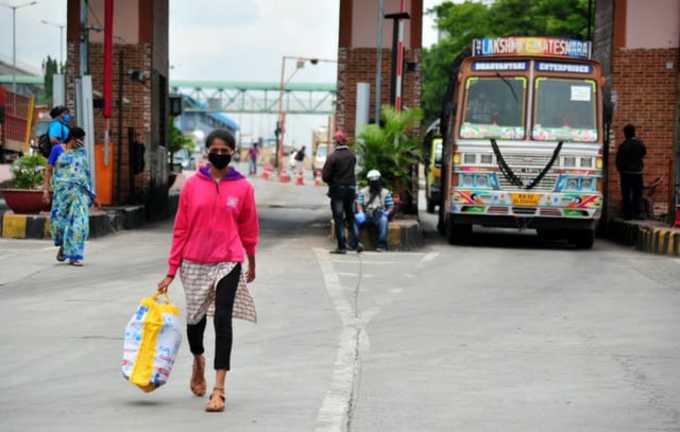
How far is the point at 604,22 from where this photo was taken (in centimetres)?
2812

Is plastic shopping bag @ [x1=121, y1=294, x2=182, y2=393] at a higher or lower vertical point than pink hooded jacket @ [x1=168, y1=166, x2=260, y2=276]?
lower

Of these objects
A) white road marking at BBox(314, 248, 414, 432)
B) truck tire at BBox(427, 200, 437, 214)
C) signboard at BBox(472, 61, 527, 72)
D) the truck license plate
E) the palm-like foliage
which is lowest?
truck tire at BBox(427, 200, 437, 214)

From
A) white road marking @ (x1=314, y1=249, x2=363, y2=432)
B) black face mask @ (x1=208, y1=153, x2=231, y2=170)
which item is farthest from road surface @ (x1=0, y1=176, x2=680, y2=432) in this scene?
black face mask @ (x1=208, y1=153, x2=231, y2=170)

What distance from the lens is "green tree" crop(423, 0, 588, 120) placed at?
59.6 m

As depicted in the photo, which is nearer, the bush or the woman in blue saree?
the woman in blue saree

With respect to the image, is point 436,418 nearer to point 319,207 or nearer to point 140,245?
point 140,245

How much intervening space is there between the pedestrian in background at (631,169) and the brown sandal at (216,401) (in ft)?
60.5

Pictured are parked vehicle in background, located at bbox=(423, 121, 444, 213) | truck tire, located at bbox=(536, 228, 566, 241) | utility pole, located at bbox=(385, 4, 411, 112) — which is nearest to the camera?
utility pole, located at bbox=(385, 4, 411, 112)

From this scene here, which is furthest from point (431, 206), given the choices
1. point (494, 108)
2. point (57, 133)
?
point (57, 133)

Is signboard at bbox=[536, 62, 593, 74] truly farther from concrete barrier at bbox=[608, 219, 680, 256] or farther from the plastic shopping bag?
the plastic shopping bag

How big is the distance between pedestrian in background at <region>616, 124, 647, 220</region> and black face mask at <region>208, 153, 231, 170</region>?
1813 centimetres

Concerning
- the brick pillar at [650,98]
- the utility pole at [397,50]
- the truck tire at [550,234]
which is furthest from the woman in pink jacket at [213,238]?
the brick pillar at [650,98]

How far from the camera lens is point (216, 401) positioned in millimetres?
7254

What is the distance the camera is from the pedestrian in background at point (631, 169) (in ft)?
80.3
